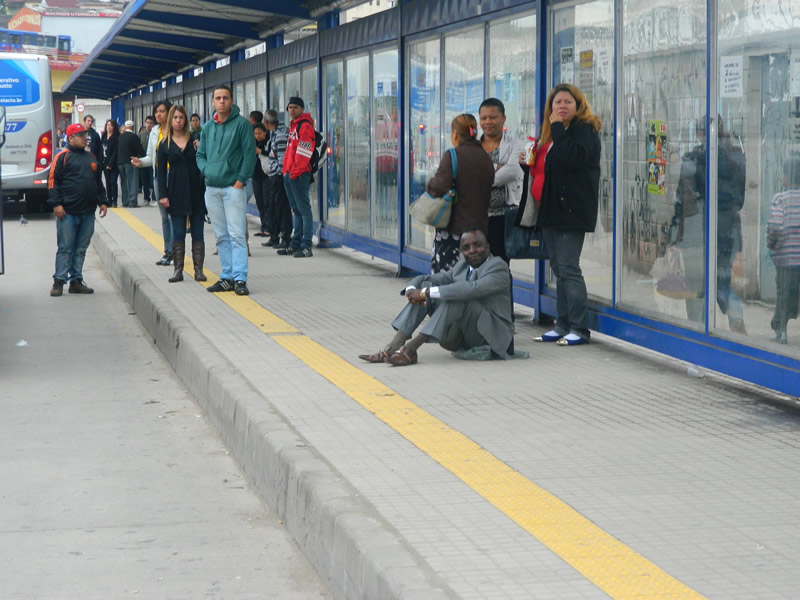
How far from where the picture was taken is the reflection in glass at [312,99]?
56.0ft

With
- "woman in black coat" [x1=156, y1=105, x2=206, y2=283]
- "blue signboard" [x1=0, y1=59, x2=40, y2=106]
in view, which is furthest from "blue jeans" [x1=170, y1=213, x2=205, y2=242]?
"blue signboard" [x1=0, y1=59, x2=40, y2=106]

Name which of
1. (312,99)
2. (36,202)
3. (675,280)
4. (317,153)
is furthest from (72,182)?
(36,202)

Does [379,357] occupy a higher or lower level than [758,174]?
lower

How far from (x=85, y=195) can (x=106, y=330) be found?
214 centimetres

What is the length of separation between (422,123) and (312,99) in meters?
4.81

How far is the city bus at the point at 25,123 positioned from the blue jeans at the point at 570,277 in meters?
17.2

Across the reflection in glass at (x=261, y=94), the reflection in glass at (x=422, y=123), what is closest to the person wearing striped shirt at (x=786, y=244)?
the reflection in glass at (x=422, y=123)

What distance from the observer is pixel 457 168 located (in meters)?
8.59

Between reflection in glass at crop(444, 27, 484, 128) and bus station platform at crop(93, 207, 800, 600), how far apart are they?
2.71m

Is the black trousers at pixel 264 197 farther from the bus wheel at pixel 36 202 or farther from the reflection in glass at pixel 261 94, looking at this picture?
the bus wheel at pixel 36 202

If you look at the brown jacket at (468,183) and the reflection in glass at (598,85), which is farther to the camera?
the reflection in glass at (598,85)

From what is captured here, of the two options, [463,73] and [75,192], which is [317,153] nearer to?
[75,192]

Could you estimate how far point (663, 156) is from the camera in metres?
7.96

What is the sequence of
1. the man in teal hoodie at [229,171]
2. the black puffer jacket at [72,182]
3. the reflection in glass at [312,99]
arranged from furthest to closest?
1. the reflection in glass at [312,99]
2. the black puffer jacket at [72,182]
3. the man in teal hoodie at [229,171]
